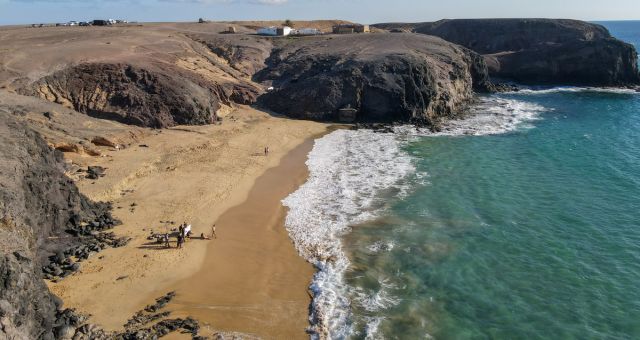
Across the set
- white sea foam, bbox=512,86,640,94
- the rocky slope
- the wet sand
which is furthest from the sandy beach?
the rocky slope

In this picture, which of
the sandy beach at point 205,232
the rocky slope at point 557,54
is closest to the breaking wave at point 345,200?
the sandy beach at point 205,232

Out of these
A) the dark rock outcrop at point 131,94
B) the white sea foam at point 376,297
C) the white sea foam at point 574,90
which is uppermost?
the dark rock outcrop at point 131,94

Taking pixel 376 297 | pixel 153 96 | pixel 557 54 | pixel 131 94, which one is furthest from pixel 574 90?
pixel 376 297

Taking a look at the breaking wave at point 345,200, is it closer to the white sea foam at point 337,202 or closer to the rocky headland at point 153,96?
the white sea foam at point 337,202

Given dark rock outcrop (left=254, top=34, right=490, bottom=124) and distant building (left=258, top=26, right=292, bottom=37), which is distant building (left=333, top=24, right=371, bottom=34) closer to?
distant building (left=258, top=26, right=292, bottom=37)

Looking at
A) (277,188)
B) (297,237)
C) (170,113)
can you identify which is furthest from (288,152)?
(297,237)
